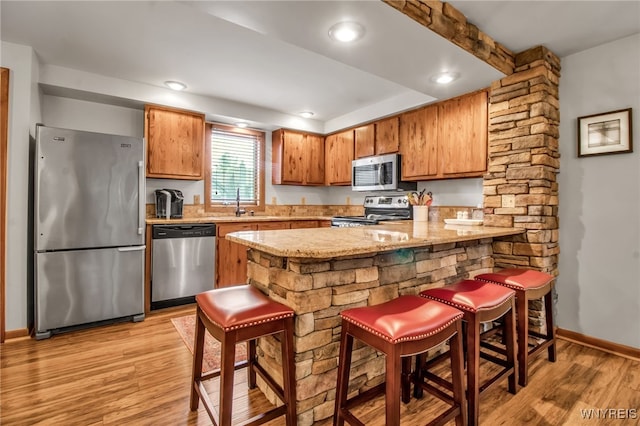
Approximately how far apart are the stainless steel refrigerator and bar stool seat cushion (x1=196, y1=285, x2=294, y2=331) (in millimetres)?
1867

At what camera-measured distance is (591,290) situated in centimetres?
249

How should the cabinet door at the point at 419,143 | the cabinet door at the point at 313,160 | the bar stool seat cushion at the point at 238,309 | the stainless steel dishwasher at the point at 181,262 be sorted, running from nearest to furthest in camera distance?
the bar stool seat cushion at the point at 238,309 → the stainless steel dishwasher at the point at 181,262 → the cabinet door at the point at 419,143 → the cabinet door at the point at 313,160

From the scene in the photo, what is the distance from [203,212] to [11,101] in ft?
6.93

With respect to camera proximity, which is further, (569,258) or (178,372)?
(569,258)

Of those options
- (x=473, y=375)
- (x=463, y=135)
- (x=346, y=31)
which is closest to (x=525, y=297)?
(x=473, y=375)

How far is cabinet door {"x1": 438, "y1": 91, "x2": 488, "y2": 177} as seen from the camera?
9.89ft

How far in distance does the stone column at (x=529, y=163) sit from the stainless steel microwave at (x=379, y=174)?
120 centimetres

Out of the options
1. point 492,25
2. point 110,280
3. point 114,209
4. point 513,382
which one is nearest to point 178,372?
point 110,280

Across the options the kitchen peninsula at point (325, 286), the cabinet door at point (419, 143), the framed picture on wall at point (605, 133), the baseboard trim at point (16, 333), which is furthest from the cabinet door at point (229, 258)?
the framed picture on wall at point (605, 133)

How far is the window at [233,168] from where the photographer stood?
430cm

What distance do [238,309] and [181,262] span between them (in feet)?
7.73

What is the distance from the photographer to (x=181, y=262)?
3400 mm

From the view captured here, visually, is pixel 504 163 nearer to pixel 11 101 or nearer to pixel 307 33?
pixel 307 33

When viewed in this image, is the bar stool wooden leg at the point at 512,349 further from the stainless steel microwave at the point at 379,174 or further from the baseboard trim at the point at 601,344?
the stainless steel microwave at the point at 379,174
